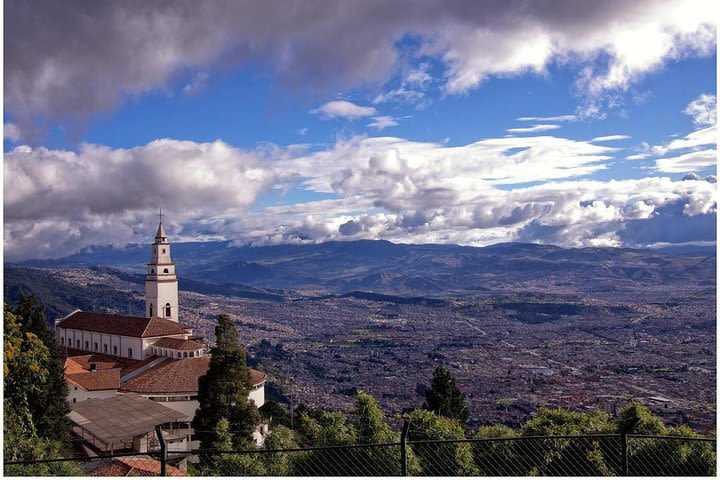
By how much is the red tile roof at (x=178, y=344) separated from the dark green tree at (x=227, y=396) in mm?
15495

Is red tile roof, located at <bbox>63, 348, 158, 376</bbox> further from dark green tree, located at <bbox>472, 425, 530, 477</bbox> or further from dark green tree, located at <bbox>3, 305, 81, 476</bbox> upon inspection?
dark green tree, located at <bbox>472, 425, 530, 477</bbox>

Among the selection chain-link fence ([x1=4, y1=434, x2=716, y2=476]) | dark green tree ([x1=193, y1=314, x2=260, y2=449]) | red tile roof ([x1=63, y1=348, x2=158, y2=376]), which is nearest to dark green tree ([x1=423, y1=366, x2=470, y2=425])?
dark green tree ([x1=193, y1=314, x2=260, y2=449])

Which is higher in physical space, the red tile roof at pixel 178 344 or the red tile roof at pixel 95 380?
the red tile roof at pixel 178 344

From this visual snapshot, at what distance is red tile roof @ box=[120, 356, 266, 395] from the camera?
34000mm

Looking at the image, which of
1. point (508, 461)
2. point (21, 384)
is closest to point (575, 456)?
point (508, 461)

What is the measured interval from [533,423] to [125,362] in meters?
32.7

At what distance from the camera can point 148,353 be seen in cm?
4331

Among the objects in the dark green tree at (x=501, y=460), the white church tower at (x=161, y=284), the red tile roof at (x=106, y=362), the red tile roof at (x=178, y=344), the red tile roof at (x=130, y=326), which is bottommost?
the red tile roof at (x=106, y=362)

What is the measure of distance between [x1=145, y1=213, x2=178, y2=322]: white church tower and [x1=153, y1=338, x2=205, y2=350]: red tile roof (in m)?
7.72

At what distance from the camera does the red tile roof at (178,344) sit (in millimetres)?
40531

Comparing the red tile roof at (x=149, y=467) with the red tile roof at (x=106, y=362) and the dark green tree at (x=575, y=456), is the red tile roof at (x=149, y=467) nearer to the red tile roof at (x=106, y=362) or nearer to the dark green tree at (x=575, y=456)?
the dark green tree at (x=575, y=456)

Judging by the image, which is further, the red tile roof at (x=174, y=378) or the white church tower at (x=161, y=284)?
the white church tower at (x=161, y=284)

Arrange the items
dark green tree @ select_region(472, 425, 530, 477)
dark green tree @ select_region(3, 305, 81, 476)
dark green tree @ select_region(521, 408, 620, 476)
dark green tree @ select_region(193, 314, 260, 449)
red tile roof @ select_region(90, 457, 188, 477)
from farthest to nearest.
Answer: dark green tree @ select_region(193, 314, 260, 449), red tile roof @ select_region(90, 457, 188, 477), dark green tree @ select_region(472, 425, 530, 477), dark green tree @ select_region(521, 408, 620, 476), dark green tree @ select_region(3, 305, 81, 476)

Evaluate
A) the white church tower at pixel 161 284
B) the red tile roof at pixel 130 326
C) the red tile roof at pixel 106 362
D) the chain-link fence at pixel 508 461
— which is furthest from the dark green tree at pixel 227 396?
the white church tower at pixel 161 284
